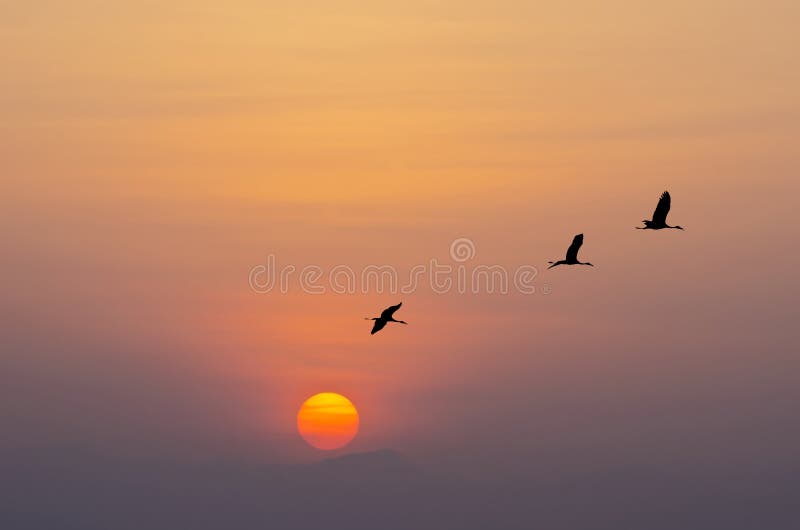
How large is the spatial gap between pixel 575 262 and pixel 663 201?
23.2ft

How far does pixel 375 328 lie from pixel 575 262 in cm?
1292

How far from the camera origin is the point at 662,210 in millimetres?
85875

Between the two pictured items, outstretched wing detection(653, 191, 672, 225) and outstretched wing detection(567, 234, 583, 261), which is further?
outstretched wing detection(567, 234, 583, 261)

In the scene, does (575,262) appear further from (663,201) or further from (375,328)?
(375,328)

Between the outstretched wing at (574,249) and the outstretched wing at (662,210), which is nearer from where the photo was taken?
the outstretched wing at (662,210)

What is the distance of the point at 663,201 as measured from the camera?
85250 mm

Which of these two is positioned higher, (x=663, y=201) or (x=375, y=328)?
(x=663, y=201)

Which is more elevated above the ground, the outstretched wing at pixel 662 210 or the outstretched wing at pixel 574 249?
the outstretched wing at pixel 662 210

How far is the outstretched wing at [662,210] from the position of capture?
85.0m

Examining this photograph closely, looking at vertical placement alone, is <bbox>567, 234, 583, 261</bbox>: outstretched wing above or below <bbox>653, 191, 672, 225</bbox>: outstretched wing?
below

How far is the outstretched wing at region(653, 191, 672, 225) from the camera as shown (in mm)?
85000

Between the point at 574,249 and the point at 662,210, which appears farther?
the point at 574,249

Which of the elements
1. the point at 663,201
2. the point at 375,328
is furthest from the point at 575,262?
the point at 375,328

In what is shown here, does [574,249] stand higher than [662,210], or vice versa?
[662,210]
